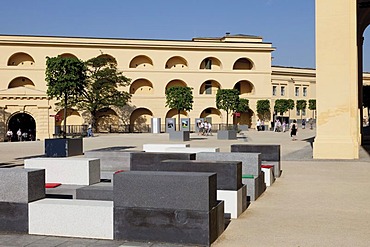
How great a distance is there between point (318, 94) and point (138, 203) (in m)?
13.6

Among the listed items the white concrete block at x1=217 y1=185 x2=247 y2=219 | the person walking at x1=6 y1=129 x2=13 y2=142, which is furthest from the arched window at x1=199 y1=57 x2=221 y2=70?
the white concrete block at x1=217 y1=185 x2=247 y2=219

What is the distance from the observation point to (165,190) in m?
6.21

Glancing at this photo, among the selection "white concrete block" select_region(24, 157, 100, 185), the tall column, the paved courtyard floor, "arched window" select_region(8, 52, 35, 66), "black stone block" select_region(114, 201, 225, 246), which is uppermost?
"arched window" select_region(8, 52, 35, 66)

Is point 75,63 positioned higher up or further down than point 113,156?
higher up

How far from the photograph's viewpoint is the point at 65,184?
33.2 feet

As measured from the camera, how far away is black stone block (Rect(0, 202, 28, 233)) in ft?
22.0

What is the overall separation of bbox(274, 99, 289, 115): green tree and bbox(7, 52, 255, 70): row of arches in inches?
240

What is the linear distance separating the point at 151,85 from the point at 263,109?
14.9m

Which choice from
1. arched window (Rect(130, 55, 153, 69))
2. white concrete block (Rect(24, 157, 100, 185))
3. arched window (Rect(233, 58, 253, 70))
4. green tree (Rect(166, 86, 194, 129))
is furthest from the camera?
arched window (Rect(233, 58, 253, 70))

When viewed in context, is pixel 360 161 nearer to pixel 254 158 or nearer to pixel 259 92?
pixel 254 158

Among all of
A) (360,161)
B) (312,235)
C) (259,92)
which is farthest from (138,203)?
(259,92)

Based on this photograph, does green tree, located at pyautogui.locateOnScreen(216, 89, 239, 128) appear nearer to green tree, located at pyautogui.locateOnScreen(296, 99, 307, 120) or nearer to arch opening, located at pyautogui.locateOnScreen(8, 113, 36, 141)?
green tree, located at pyautogui.locateOnScreen(296, 99, 307, 120)

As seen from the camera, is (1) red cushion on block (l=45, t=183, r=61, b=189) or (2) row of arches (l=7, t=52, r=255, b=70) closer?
(1) red cushion on block (l=45, t=183, r=61, b=189)

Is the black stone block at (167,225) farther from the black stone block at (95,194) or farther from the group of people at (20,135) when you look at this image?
the group of people at (20,135)
